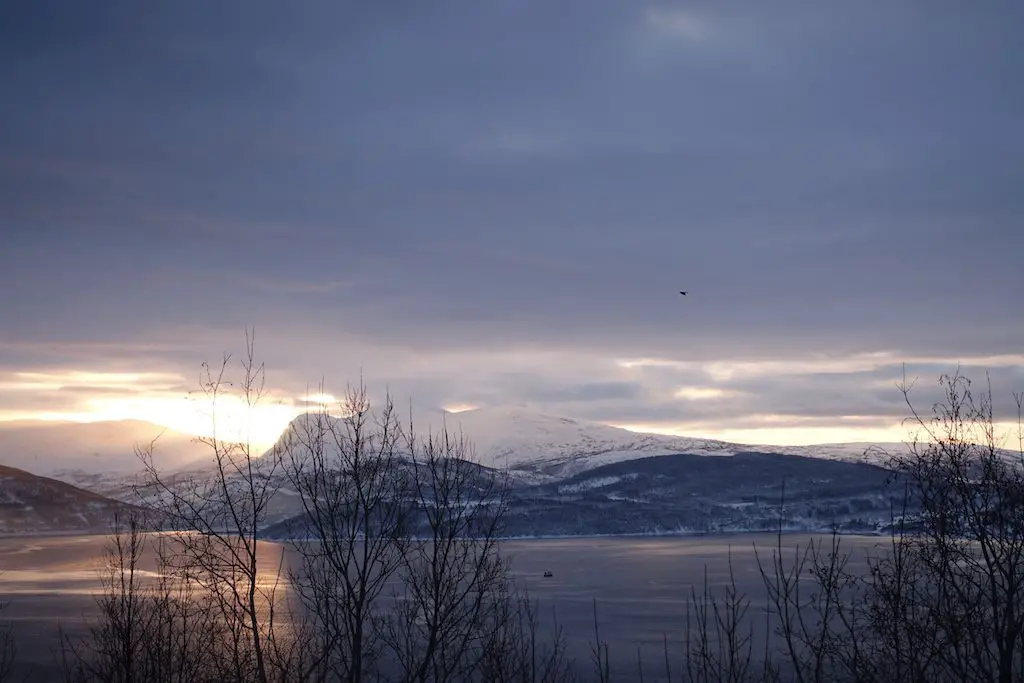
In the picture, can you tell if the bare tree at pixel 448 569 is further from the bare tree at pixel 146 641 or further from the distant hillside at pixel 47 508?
the distant hillside at pixel 47 508

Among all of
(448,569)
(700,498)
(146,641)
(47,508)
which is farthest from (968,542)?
(47,508)

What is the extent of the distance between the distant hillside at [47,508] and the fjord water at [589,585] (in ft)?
125

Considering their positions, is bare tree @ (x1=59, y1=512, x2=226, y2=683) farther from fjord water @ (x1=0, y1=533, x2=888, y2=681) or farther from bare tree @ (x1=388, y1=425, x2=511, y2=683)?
fjord water @ (x1=0, y1=533, x2=888, y2=681)

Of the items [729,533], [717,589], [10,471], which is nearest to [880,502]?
[729,533]

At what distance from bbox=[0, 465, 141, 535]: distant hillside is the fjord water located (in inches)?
1502

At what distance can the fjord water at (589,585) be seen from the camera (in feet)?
137

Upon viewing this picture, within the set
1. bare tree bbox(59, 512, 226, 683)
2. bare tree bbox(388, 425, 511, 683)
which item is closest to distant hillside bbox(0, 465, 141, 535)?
bare tree bbox(59, 512, 226, 683)

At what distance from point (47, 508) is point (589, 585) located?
5135 inches

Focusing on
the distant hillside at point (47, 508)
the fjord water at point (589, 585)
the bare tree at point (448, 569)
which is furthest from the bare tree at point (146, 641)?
the distant hillside at point (47, 508)

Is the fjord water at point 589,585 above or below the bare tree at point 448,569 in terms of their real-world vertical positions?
below

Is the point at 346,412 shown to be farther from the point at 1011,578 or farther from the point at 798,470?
the point at 798,470

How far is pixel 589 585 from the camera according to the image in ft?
229

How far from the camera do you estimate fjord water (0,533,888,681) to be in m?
41.8

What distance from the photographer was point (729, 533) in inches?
5492
